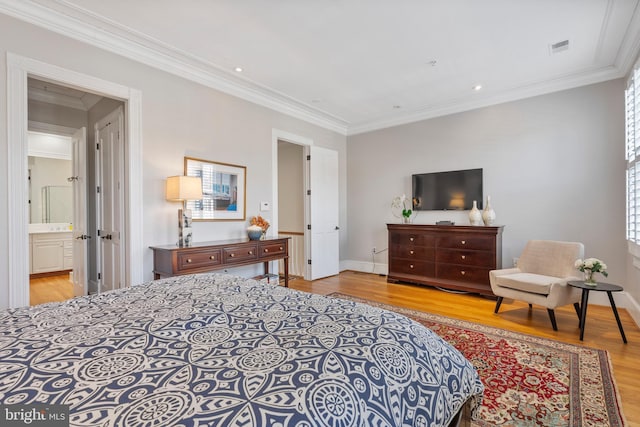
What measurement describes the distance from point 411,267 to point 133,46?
14.9 feet

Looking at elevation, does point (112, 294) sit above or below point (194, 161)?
below

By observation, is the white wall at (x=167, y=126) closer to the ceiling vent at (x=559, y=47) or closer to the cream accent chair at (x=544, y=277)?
the cream accent chair at (x=544, y=277)

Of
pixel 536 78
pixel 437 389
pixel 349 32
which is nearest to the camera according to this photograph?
pixel 437 389

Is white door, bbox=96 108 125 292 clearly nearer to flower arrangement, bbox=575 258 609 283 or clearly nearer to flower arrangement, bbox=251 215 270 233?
flower arrangement, bbox=251 215 270 233

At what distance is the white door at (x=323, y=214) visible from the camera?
522cm

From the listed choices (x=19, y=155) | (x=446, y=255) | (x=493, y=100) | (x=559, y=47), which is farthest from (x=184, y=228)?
(x=493, y=100)

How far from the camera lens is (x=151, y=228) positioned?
10.5 feet

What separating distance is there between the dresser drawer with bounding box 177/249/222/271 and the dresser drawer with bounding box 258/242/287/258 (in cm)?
59

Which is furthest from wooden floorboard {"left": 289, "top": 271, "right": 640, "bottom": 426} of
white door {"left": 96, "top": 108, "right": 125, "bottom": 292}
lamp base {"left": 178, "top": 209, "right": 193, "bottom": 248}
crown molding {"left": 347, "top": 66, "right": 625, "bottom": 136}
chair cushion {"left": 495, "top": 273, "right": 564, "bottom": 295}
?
crown molding {"left": 347, "top": 66, "right": 625, "bottom": 136}

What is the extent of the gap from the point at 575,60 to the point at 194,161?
4.49 meters

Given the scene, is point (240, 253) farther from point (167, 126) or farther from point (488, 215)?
point (488, 215)

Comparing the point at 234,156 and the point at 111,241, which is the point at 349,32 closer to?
the point at 234,156

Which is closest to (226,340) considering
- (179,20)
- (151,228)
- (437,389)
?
(437,389)

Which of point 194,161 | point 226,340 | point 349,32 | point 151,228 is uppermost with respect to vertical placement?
point 349,32
